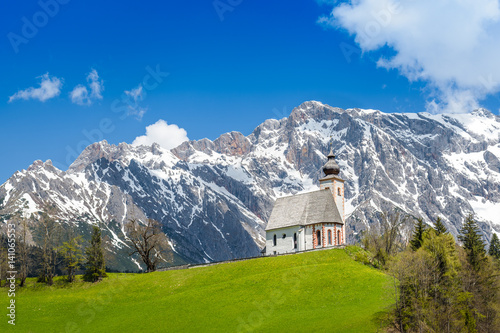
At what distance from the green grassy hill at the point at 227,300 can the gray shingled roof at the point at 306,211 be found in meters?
17.2

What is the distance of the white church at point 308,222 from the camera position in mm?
106062

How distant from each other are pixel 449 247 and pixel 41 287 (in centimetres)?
6341

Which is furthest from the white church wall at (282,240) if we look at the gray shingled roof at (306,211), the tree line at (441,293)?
the tree line at (441,293)

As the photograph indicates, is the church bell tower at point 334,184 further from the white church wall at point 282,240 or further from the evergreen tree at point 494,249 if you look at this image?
the evergreen tree at point 494,249

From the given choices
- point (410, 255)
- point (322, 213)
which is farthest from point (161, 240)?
point (410, 255)

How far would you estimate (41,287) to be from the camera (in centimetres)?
8919

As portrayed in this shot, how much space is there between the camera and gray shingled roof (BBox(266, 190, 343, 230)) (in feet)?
351

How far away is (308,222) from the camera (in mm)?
107938

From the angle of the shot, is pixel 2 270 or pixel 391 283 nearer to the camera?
pixel 391 283

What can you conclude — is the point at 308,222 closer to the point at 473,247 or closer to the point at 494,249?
the point at 473,247

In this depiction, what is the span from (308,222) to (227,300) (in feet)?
121

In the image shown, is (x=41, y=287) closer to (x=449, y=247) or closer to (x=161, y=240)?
(x=161, y=240)

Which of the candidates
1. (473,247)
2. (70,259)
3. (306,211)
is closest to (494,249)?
(306,211)

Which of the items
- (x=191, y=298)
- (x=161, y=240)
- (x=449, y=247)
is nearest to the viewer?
(x=449, y=247)
